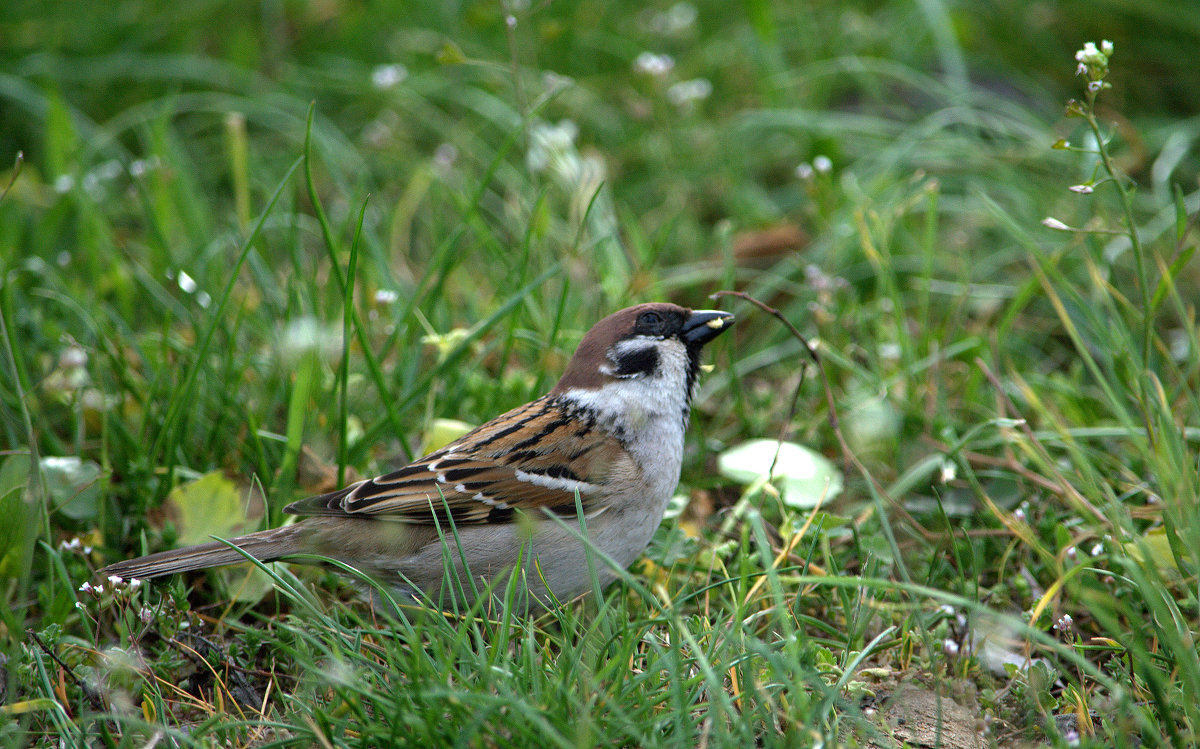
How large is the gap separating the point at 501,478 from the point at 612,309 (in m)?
1.25

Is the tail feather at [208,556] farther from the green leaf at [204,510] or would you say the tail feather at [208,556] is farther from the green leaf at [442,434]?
the green leaf at [442,434]

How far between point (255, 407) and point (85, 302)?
0.87 metres

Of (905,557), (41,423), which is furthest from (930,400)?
(41,423)

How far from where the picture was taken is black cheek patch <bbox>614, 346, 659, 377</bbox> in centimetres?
308

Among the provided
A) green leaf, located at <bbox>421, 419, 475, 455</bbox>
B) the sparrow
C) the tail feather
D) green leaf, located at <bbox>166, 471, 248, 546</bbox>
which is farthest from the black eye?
green leaf, located at <bbox>166, 471, 248, 546</bbox>

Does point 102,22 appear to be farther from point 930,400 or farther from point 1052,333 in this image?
point 1052,333

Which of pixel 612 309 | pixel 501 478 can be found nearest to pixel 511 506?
pixel 501 478

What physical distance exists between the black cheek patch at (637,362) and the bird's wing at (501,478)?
20cm

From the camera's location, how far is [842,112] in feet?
18.4

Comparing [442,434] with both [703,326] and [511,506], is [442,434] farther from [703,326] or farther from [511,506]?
[703,326]

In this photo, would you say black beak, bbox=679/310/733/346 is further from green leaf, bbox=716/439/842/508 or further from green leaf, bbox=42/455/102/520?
green leaf, bbox=42/455/102/520

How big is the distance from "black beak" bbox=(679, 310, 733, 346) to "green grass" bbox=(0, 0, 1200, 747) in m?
0.41

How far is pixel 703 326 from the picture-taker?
3.14 meters

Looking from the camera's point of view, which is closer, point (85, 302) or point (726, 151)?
point (85, 302)
